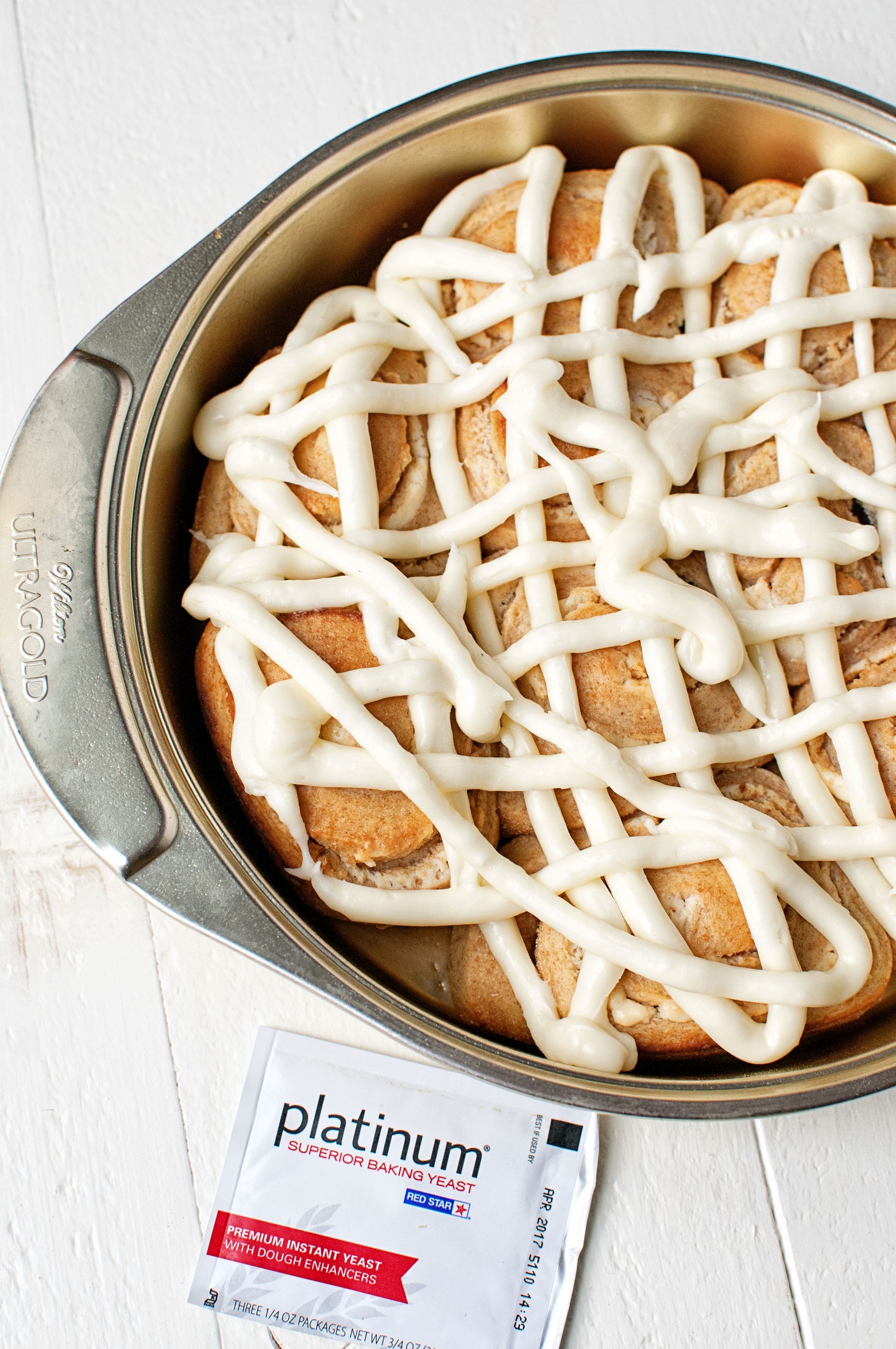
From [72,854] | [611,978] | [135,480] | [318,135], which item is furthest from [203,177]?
[611,978]

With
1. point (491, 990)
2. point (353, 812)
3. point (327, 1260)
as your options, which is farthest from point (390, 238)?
point (327, 1260)

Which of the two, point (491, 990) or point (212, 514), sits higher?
point (212, 514)

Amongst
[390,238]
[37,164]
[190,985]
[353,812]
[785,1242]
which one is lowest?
[785,1242]

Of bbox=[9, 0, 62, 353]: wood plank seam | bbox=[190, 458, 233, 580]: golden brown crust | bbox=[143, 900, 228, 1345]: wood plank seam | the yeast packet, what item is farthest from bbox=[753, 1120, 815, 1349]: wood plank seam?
bbox=[9, 0, 62, 353]: wood plank seam

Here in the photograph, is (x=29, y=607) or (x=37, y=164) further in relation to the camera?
(x=37, y=164)

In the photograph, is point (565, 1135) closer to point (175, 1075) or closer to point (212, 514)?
point (175, 1075)

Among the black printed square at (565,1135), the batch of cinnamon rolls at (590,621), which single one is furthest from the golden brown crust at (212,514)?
the black printed square at (565,1135)

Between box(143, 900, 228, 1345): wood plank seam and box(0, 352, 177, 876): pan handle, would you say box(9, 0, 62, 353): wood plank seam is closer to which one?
box(0, 352, 177, 876): pan handle

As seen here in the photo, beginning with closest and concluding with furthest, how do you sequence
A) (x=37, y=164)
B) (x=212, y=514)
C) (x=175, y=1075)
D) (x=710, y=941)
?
1. (x=710, y=941)
2. (x=212, y=514)
3. (x=175, y=1075)
4. (x=37, y=164)

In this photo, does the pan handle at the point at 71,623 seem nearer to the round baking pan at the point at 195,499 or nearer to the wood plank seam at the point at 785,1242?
the round baking pan at the point at 195,499
